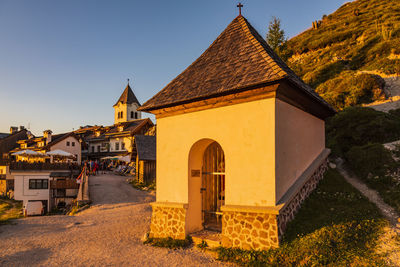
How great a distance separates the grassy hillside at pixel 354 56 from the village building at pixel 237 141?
1297cm

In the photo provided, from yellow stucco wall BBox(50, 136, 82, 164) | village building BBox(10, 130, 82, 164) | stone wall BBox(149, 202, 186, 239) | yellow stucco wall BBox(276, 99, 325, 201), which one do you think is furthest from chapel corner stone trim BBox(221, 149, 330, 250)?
yellow stucco wall BBox(50, 136, 82, 164)

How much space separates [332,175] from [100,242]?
9916 mm

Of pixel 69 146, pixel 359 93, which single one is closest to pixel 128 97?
pixel 69 146

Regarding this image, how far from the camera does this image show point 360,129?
47.9 ft

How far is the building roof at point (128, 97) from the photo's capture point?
59506mm

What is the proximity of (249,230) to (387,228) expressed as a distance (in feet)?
12.8

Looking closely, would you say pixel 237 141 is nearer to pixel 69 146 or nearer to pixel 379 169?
pixel 379 169

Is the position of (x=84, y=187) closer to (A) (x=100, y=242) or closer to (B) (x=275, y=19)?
(A) (x=100, y=242)

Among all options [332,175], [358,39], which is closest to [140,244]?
[332,175]

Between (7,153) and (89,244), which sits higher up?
(7,153)

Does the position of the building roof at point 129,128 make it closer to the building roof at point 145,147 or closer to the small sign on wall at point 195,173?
the building roof at point 145,147

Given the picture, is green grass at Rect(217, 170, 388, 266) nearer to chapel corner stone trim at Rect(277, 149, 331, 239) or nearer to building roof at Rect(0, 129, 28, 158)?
chapel corner stone trim at Rect(277, 149, 331, 239)

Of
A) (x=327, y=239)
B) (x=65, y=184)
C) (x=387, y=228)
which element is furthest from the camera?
(x=65, y=184)

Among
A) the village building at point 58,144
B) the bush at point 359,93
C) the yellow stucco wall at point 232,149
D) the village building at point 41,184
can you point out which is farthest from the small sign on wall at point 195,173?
the village building at point 58,144
